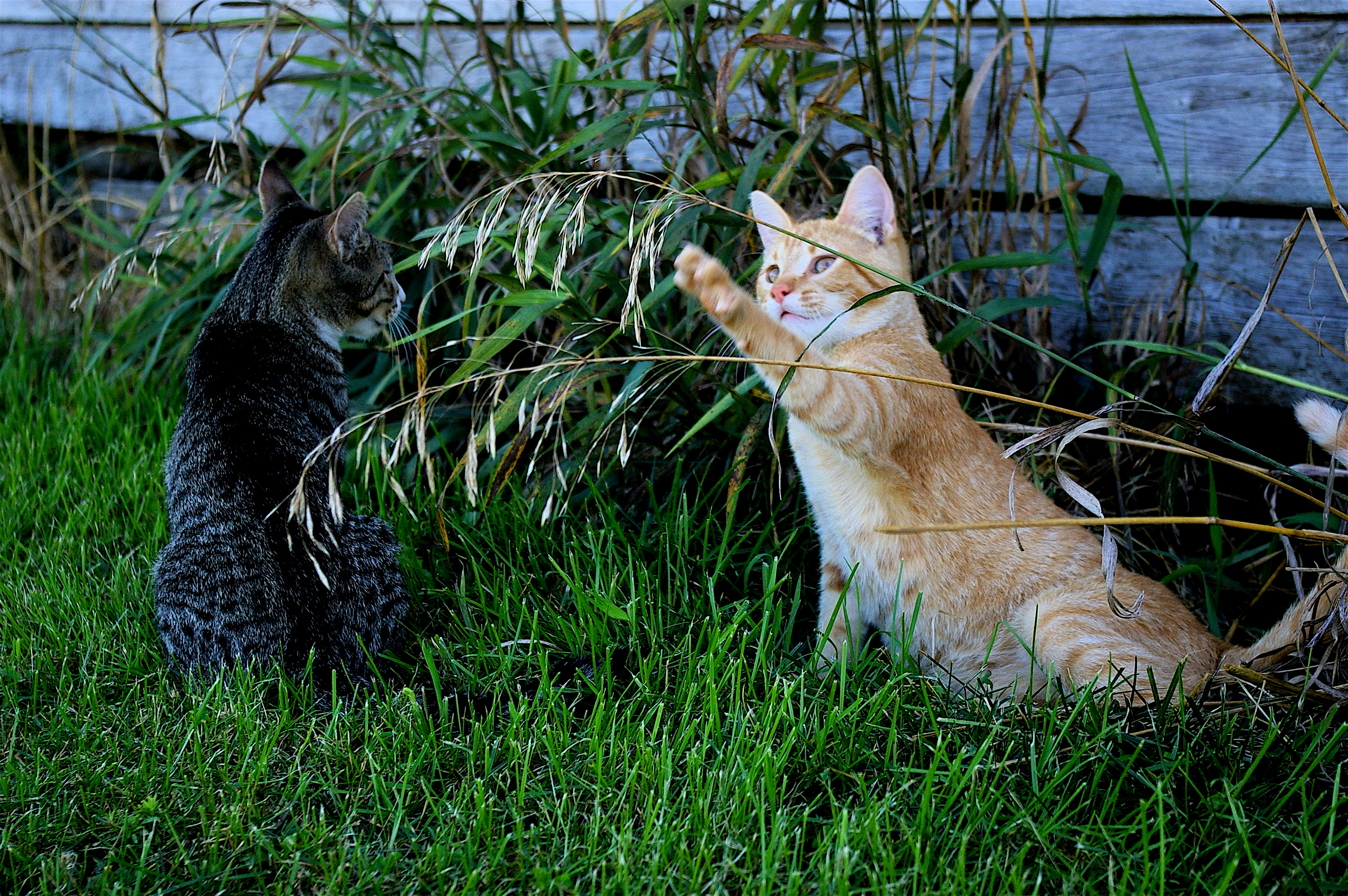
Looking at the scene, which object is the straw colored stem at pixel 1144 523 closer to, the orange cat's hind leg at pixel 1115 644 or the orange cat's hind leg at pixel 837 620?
the orange cat's hind leg at pixel 1115 644

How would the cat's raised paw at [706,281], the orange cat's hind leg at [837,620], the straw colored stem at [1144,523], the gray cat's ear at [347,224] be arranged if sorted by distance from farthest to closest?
the gray cat's ear at [347,224] → the orange cat's hind leg at [837,620] → the cat's raised paw at [706,281] → the straw colored stem at [1144,523]

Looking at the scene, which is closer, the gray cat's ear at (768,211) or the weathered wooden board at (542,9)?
the gray cat's ear at (768,211)

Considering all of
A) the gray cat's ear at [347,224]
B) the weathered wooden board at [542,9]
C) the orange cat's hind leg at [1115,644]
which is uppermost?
the weathered wooden board at [542,9]

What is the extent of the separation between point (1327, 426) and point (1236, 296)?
1424 millimetres

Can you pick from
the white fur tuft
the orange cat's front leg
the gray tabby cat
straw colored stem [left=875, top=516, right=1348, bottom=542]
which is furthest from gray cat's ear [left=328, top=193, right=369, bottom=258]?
the white fur tuft

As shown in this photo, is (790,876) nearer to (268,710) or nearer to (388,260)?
(268,710)

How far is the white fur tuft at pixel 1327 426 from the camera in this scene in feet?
5.39

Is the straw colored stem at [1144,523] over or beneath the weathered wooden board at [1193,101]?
beneath

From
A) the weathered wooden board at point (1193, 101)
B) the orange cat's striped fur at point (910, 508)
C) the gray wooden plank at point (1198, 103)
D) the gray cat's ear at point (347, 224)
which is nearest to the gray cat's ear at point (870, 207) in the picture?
the orange cat's striped fur at point (910, 508)

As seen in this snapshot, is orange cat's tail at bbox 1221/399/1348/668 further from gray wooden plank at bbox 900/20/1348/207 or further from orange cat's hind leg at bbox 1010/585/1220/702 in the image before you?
gray wooden plank at bbox 900/20/1348/207

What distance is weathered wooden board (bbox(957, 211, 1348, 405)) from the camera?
278cm

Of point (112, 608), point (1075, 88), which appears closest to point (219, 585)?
Answer: point (112, 608)

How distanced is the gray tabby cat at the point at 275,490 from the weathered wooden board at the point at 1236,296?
1960 mm

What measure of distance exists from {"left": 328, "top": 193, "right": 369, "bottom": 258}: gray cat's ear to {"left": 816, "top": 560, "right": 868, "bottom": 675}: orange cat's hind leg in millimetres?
1477
